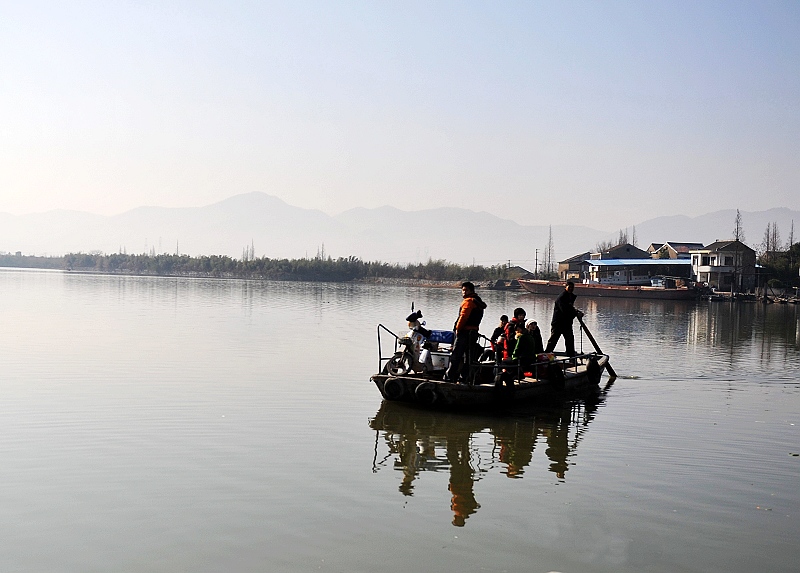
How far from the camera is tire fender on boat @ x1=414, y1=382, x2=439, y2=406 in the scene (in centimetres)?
1523

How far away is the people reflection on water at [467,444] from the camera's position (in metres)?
10.8

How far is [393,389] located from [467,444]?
9.72ft

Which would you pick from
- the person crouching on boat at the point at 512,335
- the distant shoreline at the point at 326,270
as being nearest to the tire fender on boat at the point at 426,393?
the person crouching on boat at the point at 512,335

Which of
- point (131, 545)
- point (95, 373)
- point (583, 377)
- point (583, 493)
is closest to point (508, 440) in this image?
point (583, 493)

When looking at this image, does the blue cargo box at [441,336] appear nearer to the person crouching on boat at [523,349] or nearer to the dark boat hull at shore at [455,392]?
the dark boat hull at shore at [455,392]

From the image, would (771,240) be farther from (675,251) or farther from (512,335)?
(512,335)

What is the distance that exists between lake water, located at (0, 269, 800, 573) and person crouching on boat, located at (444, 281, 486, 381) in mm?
1001

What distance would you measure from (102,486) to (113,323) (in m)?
25.9

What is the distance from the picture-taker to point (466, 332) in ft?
49.9

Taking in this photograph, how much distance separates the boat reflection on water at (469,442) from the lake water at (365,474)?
58mm

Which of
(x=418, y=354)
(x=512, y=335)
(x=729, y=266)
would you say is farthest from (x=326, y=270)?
(x=418, y=354)

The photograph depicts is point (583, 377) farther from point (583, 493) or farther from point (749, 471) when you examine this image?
point (583, 493)

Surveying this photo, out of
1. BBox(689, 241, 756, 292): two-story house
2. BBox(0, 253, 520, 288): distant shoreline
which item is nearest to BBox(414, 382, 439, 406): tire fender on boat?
BBox(689, 241, 756, 292): two-story house

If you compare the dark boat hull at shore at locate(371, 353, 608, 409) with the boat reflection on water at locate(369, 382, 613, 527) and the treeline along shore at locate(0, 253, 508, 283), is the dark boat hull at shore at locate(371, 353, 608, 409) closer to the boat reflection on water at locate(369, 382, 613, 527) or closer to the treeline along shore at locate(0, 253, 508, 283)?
the boat reflection on water at locate(369, 382, 613, 527)
